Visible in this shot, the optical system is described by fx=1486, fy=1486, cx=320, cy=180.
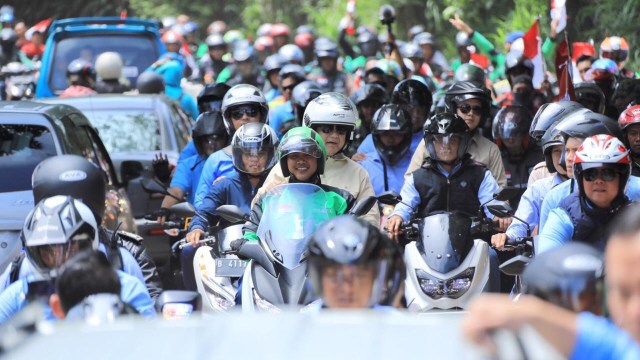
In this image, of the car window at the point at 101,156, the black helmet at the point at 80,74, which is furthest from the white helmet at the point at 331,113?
the black helmet at the point at 80,74

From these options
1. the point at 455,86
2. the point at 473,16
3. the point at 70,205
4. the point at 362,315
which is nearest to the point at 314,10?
the point at 473,16

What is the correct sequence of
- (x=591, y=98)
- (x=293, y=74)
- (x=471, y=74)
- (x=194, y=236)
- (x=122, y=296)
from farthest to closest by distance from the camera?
(x=293, y=74) → (x=471, y=74) → (x=591, y=98) → (x=194, y=236) → (x=122, y=296)

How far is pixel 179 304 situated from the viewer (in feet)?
18.4

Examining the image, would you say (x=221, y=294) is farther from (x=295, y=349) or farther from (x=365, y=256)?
(x=295, y=349)

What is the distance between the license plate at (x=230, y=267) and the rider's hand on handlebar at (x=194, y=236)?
3.01 ft

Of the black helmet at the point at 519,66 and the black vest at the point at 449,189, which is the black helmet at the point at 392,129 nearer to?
the black vest at the point at 449,189

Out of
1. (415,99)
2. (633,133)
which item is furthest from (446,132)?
(415,99)

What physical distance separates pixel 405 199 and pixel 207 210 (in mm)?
1272

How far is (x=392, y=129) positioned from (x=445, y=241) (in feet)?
10.3

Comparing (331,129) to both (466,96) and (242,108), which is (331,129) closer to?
(242,108)

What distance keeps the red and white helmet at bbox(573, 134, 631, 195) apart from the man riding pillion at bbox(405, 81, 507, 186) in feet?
10.2

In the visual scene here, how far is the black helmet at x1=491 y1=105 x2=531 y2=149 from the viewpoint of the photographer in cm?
1141

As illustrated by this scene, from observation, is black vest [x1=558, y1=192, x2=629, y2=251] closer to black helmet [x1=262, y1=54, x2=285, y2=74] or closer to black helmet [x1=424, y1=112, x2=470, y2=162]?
black helmet [x1=424, y1=112, x2=470, y2=162]

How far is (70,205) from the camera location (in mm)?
6312
